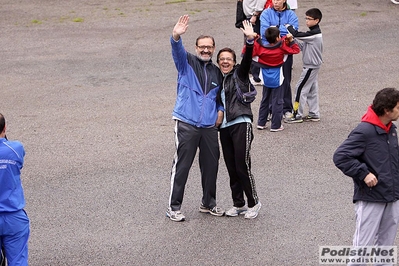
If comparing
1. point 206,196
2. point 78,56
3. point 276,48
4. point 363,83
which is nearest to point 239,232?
point 206,196

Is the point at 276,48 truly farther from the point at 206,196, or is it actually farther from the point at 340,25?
the point at 340,25

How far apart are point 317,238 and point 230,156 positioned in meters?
1.26

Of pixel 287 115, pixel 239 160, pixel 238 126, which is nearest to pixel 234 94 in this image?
pixel 238 126

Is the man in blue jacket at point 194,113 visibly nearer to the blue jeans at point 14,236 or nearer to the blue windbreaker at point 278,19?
the blue jeans at point 14,236

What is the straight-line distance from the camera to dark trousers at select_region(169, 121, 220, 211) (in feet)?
24.4

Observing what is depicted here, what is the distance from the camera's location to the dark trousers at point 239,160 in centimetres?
743

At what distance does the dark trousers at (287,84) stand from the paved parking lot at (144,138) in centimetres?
48

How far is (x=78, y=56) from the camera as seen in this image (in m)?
14.3

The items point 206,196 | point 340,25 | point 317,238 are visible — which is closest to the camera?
point 317,238

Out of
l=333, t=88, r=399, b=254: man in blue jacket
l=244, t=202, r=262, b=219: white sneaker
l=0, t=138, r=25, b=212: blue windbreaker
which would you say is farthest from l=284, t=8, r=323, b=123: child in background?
l=0, t=138, r=25, b=212: blue windbreaker

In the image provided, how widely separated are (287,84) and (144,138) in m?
2.31

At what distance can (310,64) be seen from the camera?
1048 centimetres


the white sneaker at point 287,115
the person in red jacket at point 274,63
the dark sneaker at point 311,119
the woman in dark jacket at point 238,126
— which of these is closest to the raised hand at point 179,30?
the woman in dark jacket at point 238,126

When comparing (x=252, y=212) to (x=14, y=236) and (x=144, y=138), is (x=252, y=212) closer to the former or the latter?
(x=14, y=236)
